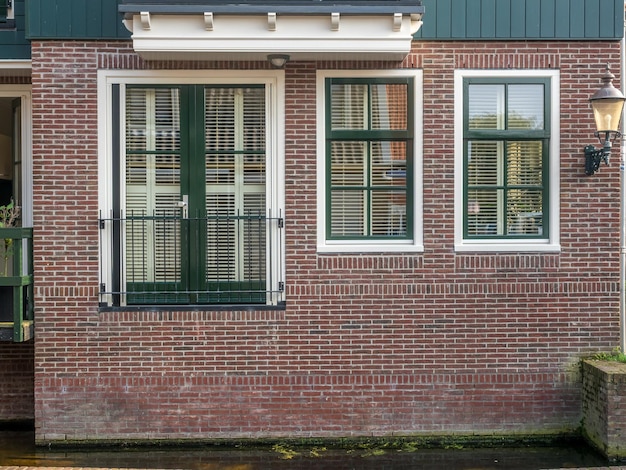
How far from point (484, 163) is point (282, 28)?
2626mm

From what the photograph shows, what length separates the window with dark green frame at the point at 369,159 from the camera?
754 centimetres

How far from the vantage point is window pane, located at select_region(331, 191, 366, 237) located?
24.9ft

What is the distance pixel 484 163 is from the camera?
7629 millimetres

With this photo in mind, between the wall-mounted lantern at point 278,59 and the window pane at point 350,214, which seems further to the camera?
the window pane at point 350,214

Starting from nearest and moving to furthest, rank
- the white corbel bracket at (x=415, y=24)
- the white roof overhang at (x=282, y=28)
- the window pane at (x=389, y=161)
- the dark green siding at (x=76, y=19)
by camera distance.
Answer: the white roof overhang at (x=282, y=28), the white corbel bracket at (x=415, y=24), the dark green siding at (x=76, y=19), the window pane at (x=389, y=161)

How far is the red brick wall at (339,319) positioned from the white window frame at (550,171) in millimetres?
73

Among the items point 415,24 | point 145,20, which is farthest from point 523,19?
point 145,20

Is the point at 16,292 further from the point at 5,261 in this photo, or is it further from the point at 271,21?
the point at 271,21

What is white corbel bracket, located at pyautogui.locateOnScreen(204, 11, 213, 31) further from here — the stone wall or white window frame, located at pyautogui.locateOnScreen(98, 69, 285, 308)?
the stone wall

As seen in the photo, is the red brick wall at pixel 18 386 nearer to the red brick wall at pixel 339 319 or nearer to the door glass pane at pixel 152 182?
the red brick wall at pixel 339 319

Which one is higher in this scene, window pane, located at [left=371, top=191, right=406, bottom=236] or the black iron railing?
window pane, located at [left=371, top=191, right=406, bottom=236]

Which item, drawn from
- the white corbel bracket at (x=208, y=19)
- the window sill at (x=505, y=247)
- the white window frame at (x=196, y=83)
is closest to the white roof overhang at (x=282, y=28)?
the white corbel bracket at (x=208, y=19)

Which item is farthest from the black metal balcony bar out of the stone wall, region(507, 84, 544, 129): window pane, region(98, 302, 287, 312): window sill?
the stone wall

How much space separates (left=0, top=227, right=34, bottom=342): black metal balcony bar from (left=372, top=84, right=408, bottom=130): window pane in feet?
12.8
